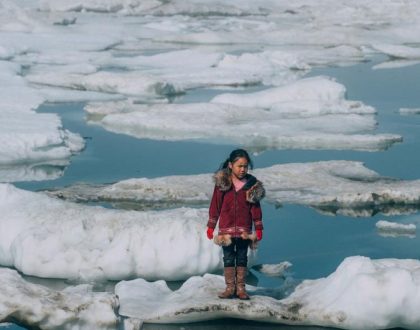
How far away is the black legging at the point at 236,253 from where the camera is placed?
18.1 ft

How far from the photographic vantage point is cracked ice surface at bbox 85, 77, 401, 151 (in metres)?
10.8

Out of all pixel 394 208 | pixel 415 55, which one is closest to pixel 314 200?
pixel 394 208

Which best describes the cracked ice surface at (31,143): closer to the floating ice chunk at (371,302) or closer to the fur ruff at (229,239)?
the fur ruff at (229,239)

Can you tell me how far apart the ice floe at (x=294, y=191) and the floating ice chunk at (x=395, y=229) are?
1.42ft

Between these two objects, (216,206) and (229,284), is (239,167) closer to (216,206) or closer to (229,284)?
(216,206)

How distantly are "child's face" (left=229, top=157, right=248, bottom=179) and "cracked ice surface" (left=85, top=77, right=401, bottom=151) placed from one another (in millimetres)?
5226

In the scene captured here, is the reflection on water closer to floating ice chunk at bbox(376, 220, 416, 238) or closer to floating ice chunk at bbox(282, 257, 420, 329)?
floating ice chunk at bbox(282, 257, 420, 329)

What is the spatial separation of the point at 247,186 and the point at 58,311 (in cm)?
116

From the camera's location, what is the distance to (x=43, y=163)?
32.4 feet

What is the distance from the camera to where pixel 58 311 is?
195 inches

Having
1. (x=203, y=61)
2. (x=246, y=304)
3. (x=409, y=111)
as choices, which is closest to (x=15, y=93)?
(x=203, y=61)

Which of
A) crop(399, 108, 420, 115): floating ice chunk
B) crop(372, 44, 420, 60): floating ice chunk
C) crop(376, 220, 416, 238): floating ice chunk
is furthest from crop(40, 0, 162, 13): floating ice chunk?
A: crop(376, 220, 416, 238): floating ice chunk

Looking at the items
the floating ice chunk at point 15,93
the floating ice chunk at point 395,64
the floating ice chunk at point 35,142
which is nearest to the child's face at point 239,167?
the floating ice chunk at point 35,142

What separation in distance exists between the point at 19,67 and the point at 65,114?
3.84m
